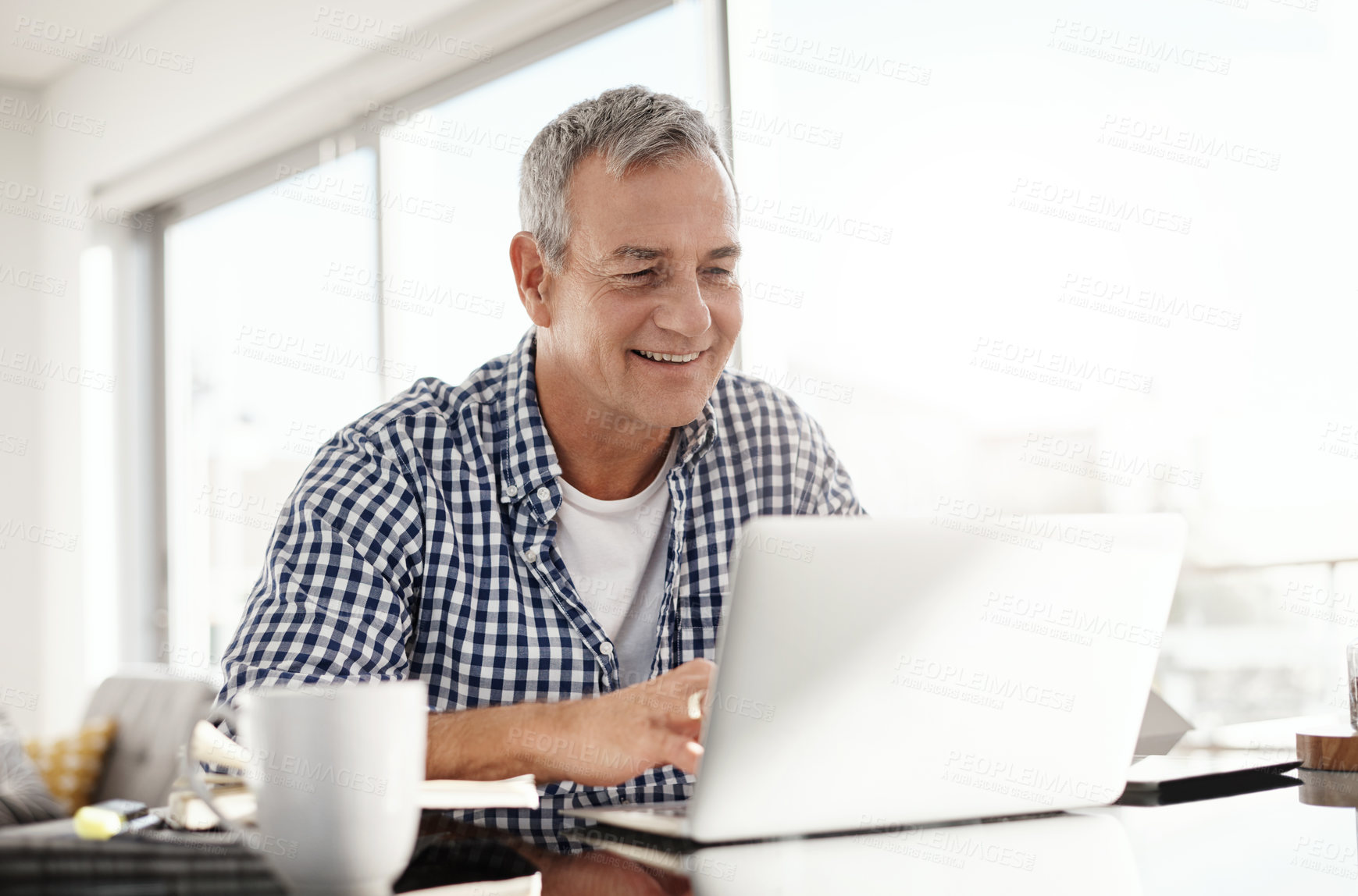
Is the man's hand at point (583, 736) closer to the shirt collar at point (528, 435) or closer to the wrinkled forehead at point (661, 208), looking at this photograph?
the shirt collar at point (528, 435)

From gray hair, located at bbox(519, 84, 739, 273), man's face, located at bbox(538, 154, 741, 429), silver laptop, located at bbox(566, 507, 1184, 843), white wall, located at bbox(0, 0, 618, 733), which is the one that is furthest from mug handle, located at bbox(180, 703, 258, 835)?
white wall, located at bbox(0, 0, 618, 733)

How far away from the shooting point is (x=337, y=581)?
1212 millimetres

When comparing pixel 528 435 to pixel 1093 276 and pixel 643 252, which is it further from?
pixel 1093 276


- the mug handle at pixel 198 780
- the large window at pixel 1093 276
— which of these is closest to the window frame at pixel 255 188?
the large window at pixel 1093 276

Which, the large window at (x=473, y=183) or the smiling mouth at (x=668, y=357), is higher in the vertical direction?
the large window at (x=473, y=183)

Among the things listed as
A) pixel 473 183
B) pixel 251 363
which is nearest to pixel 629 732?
pixel 473 183

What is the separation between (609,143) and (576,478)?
17.5 inches

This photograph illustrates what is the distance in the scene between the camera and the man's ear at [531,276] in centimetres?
160

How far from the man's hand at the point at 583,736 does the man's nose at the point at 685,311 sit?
1.97ft

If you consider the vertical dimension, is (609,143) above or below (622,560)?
above

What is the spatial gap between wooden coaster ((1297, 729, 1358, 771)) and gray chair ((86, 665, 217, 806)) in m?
2.35

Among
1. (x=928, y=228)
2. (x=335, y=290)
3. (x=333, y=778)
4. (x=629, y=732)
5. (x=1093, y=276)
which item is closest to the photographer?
(x=333, y=778)

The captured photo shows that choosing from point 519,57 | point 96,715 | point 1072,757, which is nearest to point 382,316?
point 519,57

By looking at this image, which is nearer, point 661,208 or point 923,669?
point 923,669
